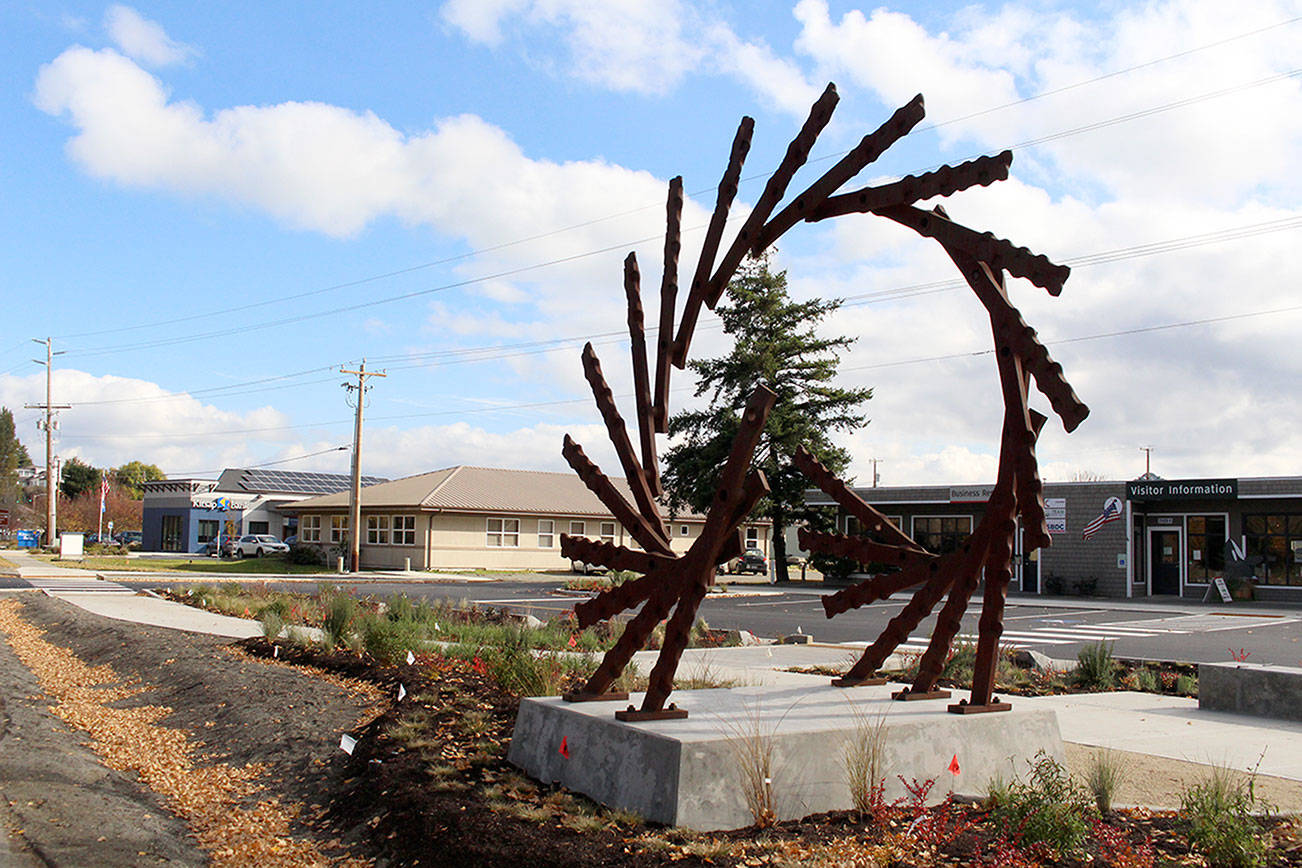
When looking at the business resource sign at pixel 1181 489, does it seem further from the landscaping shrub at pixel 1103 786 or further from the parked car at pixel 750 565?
the landscaping shrub at pixel 1103 786

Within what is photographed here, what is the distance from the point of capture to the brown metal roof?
47469 millimetres

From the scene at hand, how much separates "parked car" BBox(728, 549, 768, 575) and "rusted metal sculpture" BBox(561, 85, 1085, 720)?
49.3 metres

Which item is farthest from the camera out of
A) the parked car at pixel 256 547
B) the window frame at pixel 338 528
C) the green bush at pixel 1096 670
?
the parked car at pixel 256 547

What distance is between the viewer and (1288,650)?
17984mm

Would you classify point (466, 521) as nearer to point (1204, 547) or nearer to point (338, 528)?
point (338, 528)

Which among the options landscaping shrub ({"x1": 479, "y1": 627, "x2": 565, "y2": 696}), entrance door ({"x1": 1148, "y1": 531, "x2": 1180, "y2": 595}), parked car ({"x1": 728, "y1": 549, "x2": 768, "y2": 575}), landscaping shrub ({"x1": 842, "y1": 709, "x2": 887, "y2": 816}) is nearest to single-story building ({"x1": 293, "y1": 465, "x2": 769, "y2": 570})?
parked car ({"x1": 728, "y1": 549, "x2": 768, "y2": 575})

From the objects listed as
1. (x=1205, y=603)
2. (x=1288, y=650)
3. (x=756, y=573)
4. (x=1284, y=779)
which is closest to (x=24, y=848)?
(x=1284, y=779)

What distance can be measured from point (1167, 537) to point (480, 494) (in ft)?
95.9

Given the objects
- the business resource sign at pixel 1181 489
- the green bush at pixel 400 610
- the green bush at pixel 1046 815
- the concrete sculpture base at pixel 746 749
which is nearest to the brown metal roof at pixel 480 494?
the business resource sign at pixel 1181 489

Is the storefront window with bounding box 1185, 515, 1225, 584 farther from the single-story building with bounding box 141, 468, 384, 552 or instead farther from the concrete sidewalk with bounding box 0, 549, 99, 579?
the single-story building with bounding box 141, 468, 384, 552

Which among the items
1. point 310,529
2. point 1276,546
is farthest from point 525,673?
point 310,529

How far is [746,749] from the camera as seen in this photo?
5.50m

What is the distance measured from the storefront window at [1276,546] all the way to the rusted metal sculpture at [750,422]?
3220cm

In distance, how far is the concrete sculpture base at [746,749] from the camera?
17.9ft
